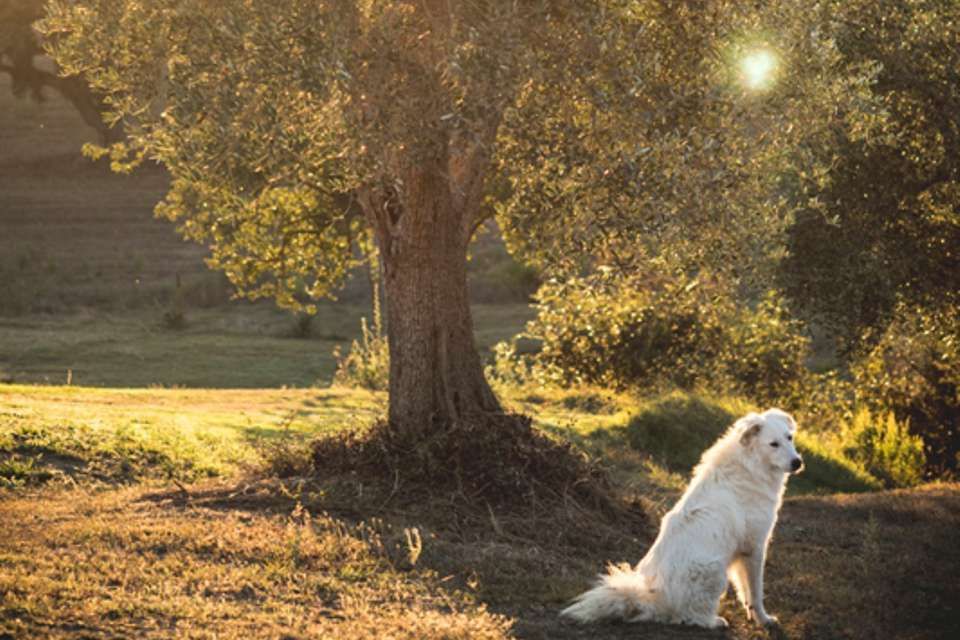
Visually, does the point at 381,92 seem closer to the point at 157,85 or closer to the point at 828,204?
the point at 157,85

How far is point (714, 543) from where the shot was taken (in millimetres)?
10531

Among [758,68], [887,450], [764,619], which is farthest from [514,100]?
[887,450]

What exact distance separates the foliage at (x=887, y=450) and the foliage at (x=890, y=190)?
6.15m

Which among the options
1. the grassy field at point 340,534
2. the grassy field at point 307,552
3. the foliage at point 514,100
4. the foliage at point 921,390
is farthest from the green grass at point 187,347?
the foliage at point 514,100

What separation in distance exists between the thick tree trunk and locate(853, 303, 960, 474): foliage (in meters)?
12.1

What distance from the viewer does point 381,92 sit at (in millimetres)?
12492

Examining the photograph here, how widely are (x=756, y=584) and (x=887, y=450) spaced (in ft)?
52.7

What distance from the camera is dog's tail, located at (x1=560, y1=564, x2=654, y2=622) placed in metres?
10.3

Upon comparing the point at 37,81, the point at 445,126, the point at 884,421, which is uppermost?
the point at 37,81

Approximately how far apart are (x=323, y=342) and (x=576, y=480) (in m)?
27.6

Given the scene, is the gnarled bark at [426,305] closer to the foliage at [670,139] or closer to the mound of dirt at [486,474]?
the mound of dirt at [486,474]

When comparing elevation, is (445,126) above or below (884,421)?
above

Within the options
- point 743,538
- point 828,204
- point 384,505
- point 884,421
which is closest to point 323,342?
point 884,421

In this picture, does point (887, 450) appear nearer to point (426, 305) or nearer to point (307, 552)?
point (426, 305)
